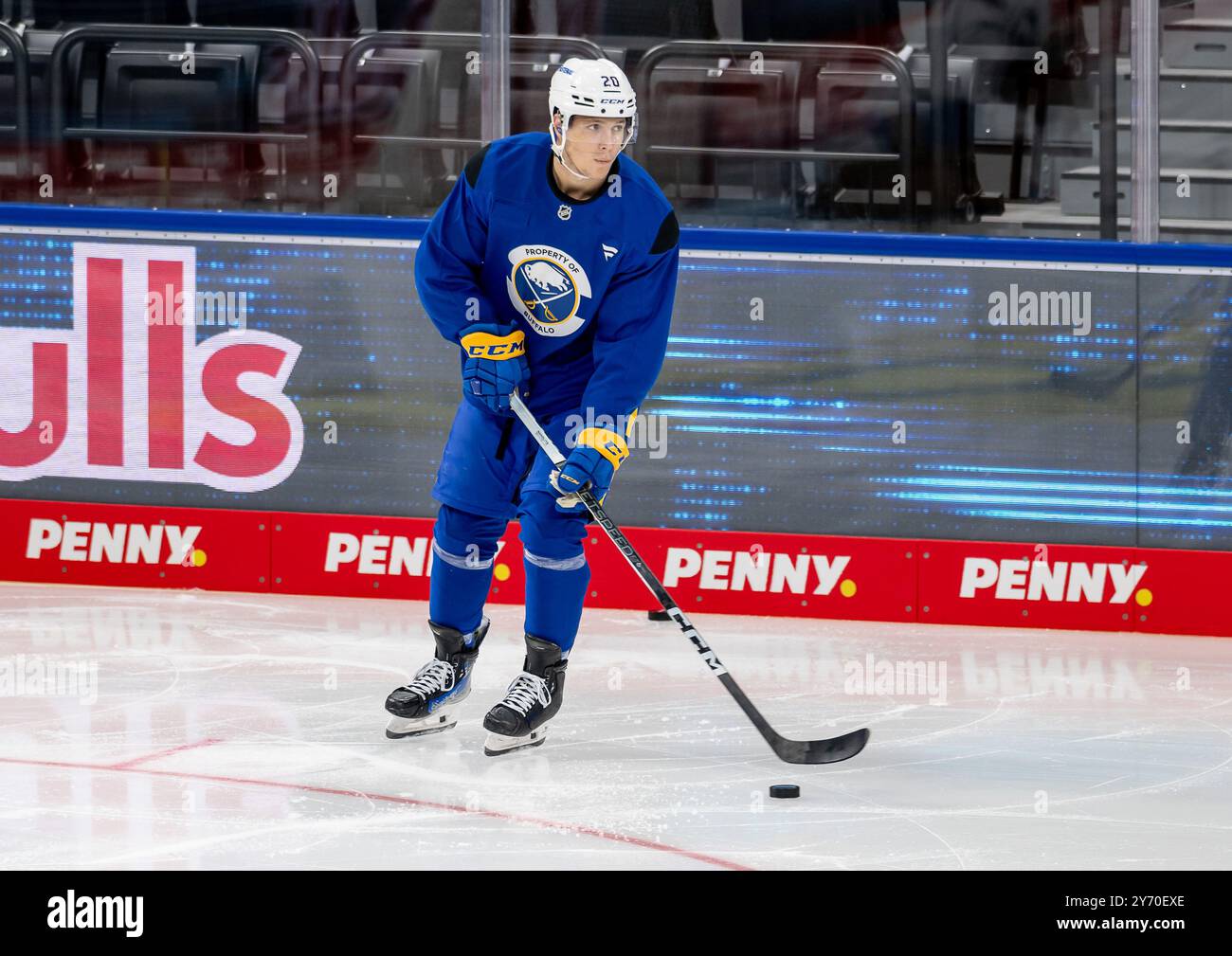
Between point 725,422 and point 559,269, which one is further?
point 725,422

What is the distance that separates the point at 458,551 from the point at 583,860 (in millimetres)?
1005

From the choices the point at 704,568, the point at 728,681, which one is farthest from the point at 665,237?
the point at 704,568

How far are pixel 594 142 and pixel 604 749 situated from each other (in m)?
1.23

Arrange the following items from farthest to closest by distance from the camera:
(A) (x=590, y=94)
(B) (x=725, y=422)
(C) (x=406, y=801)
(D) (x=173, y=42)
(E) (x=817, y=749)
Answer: (D) (x=173, y=42) < (B) (x=725, y=422) < (E) (x=817, y=749) < (A) (x=590, y=94) < (C) (x=406, y=801)

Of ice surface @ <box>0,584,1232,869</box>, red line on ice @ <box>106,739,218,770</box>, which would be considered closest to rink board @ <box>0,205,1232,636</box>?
ice surface @ <box>0,584,1232,869</box>

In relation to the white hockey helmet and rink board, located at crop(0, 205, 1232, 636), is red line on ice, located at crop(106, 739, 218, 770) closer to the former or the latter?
the white hockey helmet

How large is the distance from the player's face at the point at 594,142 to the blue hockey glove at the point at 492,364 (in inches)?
14.8

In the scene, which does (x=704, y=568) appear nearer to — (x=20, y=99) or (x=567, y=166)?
(x=567, y=166)

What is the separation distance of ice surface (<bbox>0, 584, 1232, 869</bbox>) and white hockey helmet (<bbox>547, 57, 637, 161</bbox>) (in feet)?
4.20

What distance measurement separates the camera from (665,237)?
12.0 ft

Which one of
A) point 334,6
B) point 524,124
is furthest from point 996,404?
point 334,6

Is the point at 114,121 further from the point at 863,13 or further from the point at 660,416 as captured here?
the point at 863,13

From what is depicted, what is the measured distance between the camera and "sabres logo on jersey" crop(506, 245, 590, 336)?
3.61 m

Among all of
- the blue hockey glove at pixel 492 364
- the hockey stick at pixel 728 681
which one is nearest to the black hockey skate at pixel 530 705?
the hockey stick at pixel 728 681
